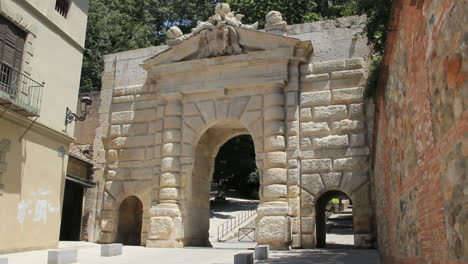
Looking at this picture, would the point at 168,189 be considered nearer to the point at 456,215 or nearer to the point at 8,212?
the point at 8,212

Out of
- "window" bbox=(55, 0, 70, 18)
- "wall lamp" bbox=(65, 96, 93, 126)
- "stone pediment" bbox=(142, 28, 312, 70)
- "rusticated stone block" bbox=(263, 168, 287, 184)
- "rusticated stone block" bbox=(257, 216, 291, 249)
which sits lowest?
"rusticated stone block" bbox=(257, 216, 291, 249)

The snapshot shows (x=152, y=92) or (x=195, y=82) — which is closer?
(x=195, y=82)

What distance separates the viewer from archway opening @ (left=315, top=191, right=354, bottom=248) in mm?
15984

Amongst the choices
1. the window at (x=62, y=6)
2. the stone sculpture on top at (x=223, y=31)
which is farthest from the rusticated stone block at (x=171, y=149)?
the window at (x=62, y=6)

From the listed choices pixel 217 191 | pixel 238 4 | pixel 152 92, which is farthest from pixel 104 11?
pixel 152 92

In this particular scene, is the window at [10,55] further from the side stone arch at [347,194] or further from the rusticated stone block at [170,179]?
the side stone arch at [347,194]

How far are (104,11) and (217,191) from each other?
16.6 meters

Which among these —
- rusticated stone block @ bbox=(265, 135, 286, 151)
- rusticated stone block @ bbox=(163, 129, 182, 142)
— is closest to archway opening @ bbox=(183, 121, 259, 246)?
rusticated stone block @ bbox=(163, 129, 182, 142)

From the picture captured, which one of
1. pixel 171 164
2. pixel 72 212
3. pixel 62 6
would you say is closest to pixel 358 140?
pixel 171 164

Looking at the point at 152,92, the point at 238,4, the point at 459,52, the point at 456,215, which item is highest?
the point at 238,4

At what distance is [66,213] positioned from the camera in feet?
61.1

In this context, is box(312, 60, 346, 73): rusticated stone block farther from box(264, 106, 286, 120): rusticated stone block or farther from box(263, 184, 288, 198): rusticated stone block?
box(263, 184, 288, 198): rusticated stone block

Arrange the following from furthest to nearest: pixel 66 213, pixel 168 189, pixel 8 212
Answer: pixel 66 213, pixel 168 189, pixel 8 212

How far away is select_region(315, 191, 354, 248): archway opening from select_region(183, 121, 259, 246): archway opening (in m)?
3.97
